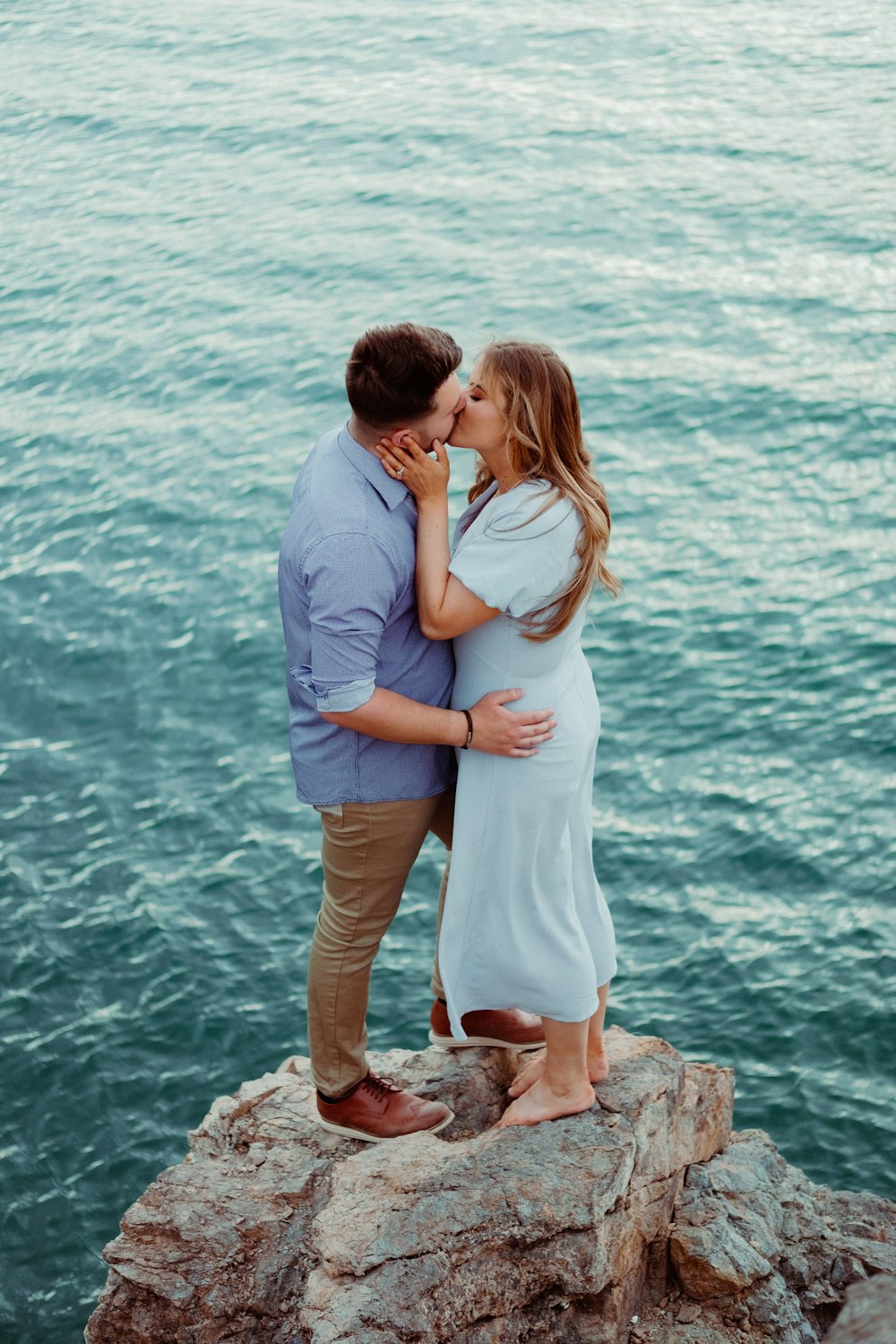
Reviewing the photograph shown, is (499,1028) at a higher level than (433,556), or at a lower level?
lower

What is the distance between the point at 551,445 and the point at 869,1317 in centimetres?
221

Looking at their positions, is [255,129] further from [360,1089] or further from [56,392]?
[360,1089]

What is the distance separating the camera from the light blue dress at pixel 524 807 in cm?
370

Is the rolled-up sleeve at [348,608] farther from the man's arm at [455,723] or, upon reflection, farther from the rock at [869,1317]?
the rock at [869,1317]

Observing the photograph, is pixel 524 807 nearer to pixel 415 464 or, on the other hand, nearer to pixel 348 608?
pixel 348 608

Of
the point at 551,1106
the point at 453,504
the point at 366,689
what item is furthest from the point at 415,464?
the point at 453,504

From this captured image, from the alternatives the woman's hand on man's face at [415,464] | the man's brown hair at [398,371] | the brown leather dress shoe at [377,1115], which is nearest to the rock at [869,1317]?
the brown leather dress shoe at [377,1115]

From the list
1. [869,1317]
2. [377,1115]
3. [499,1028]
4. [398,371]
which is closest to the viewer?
[869,1317]

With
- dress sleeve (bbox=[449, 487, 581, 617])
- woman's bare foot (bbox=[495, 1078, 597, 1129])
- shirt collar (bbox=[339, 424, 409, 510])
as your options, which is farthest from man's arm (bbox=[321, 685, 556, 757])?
woman's bare foot (bbox=[495, 1078, 597, 1129])

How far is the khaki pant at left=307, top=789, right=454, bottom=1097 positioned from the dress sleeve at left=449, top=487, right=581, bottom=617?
756 mm

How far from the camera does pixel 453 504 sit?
11.7 metres

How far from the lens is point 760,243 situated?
15094mm

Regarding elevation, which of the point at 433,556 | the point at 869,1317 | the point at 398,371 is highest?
the point at 398,371

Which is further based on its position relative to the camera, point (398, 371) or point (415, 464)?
point (415, 464)
